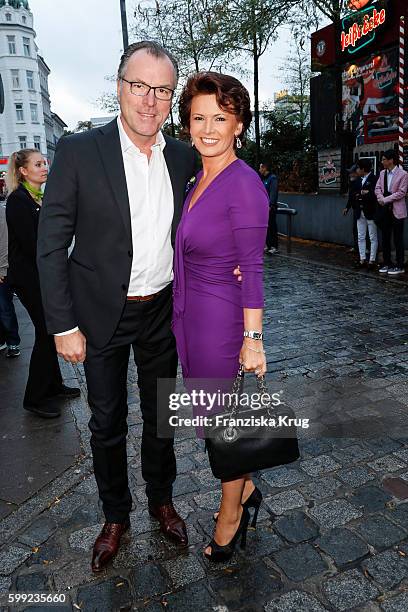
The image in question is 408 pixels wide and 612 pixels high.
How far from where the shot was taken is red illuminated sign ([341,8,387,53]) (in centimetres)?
1255

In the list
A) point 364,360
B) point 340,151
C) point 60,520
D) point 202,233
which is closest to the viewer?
point 202,233

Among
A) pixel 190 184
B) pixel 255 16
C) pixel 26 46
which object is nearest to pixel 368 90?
pixel 255 16

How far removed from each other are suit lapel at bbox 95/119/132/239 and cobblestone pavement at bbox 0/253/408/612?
5.35ft

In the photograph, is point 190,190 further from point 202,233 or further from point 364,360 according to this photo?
point 364,360

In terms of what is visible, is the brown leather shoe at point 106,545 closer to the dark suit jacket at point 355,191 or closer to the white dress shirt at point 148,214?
the white dress shirt at point 148,214

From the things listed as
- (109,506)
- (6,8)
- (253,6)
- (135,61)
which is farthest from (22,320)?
(6,8)

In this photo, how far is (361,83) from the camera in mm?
13891

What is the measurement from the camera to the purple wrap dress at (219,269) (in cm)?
211

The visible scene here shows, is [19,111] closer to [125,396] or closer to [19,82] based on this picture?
[19,82]

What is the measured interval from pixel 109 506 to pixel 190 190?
1.66 metres

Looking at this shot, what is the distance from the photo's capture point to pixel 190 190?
247cm

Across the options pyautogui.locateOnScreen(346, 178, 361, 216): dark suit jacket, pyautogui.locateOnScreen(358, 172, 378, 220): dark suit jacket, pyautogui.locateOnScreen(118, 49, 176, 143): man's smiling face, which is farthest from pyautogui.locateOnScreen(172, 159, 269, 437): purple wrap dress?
Result: pyautogui.locateOnScreen(346, 178, 361, 216): dark suit jacket

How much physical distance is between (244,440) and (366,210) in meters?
8.17

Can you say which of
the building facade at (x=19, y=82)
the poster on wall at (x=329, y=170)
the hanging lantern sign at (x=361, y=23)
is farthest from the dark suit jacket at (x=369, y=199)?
the building facade at (x=19, y=82)
